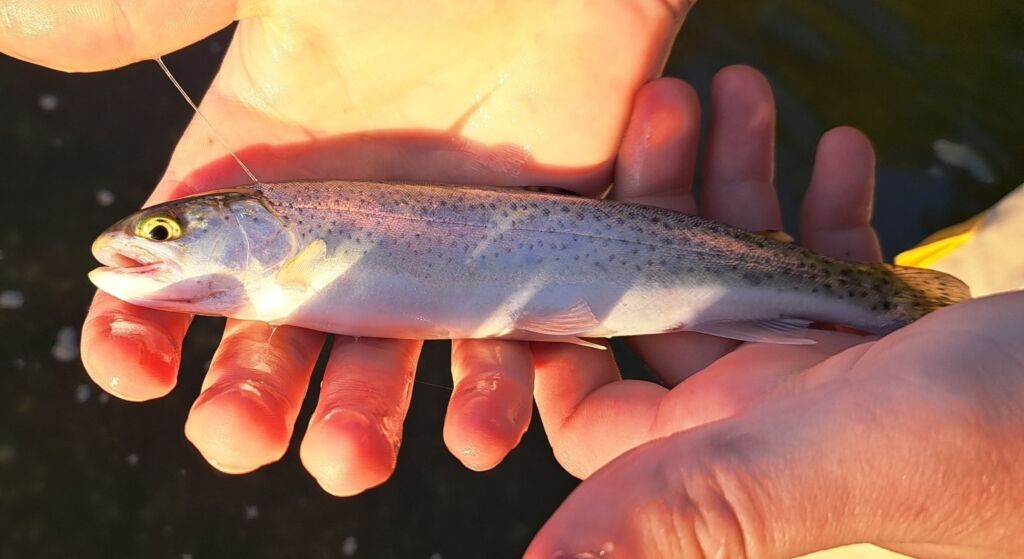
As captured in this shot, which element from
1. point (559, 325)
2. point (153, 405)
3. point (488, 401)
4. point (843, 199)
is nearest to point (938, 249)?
point (843, 199)

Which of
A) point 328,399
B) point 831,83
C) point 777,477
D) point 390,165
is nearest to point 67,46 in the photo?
point 390,165

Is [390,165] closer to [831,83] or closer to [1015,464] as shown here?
[1015,464]

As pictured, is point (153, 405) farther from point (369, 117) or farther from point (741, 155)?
point (741, 155)

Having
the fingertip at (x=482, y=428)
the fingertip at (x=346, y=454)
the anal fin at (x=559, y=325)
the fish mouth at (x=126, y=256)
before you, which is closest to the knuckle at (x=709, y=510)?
the fingertip at (x=482, y=428)

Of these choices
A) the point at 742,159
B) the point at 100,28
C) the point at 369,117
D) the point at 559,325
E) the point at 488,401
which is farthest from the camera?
the point at 742,159

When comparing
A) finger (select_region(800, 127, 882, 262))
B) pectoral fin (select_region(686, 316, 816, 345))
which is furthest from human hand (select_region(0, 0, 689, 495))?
finger (select_region(800, 127, 882, 262))

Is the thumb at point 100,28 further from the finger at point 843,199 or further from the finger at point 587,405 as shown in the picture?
the finger at point 843,199
